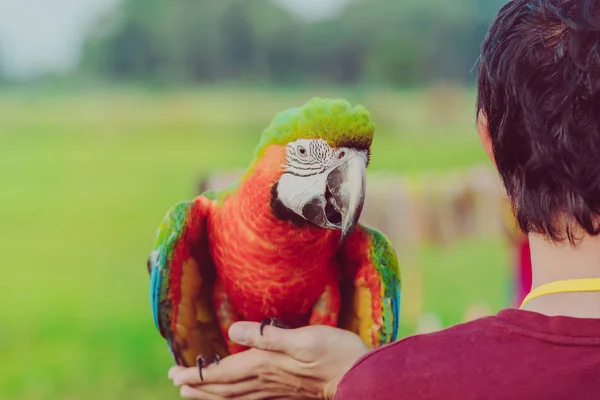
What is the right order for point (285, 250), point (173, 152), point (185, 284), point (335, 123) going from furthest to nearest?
point (173, 152), point (185, 284), point (285, 250), point (335, 123)

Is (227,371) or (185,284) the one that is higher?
(185,284)

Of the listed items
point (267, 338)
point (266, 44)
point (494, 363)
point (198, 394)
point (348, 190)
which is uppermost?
point (266, 44)

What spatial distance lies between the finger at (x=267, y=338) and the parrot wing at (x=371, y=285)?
15 cm

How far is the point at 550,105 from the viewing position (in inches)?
30.5

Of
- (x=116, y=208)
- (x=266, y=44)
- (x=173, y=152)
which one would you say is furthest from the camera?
(x=173, y=152)

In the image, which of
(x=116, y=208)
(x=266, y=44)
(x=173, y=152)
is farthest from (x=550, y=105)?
(x=173, y=152)

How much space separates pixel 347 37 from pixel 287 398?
694 cm

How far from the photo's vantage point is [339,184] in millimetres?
1190

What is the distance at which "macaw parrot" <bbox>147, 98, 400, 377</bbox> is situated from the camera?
3.88 feet

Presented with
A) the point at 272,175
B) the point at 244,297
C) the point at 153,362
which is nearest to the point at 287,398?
the point at 244,297

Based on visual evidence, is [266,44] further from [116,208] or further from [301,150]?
[301,150]

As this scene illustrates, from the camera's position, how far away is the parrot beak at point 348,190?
3.83ft

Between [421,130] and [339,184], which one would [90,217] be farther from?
[339,184]

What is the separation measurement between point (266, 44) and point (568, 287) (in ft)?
21.4
